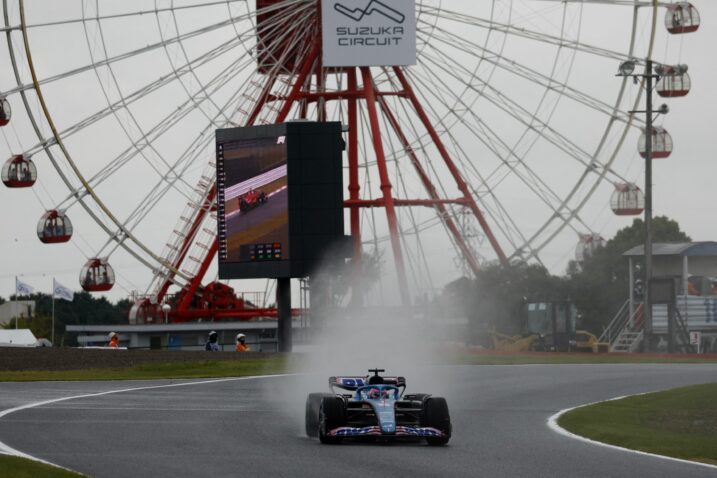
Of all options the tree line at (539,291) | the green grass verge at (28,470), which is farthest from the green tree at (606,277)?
the green grass verge at (28,470)

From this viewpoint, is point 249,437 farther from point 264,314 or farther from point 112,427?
point 264,314

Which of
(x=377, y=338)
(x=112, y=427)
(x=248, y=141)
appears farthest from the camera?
(x=248, y=141)

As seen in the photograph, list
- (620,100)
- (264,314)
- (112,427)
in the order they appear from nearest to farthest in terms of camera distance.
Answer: (112,427) < (620,100) < (264,314)

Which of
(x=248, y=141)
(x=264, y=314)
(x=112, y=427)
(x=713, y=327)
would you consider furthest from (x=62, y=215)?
(x=112, y=427)

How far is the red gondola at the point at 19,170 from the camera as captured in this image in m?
55.0

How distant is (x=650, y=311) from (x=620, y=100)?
8424mm

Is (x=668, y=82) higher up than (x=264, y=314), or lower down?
higher up

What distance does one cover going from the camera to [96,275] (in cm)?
5819

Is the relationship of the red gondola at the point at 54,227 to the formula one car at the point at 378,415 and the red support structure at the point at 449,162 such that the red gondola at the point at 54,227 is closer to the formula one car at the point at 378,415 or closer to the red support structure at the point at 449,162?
the red support structure at the point at 449,162

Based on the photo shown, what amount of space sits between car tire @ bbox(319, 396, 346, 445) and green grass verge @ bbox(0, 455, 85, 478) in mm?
4357

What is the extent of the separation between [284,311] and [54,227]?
11.3 meters

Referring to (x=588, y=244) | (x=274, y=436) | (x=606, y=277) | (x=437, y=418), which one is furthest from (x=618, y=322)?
(x=437, y=418)

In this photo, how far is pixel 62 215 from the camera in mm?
56000

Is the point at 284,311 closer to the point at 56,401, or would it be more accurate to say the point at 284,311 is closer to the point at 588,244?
the point at 588,244
